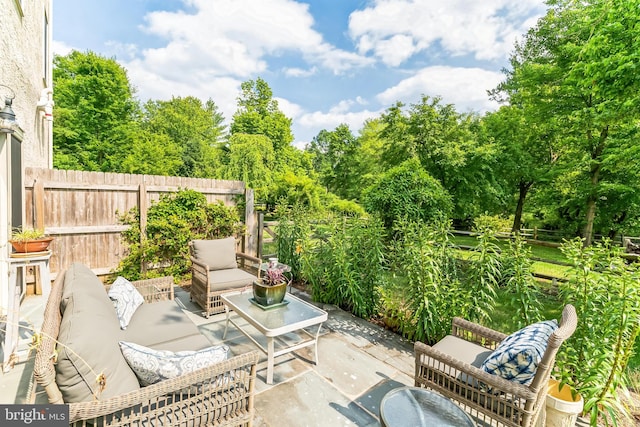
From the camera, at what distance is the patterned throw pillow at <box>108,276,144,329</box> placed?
258cm

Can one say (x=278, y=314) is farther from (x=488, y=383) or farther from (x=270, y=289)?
(x=488, y=383)

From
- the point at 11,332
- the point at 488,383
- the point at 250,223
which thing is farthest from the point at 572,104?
the point at 11,332

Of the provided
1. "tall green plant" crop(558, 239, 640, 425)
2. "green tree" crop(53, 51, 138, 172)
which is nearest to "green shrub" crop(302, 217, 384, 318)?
"tall green plant" crop(558, 239, 640, 425)

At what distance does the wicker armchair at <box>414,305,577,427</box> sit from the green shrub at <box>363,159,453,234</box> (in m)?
4.67

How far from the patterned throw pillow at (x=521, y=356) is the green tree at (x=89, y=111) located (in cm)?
1730

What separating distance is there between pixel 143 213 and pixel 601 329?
607 centimetres

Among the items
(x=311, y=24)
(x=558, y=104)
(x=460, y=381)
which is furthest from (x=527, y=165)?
(x=460, y=381)

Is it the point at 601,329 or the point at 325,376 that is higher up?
the point at 601,329

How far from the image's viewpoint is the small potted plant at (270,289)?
3.07m

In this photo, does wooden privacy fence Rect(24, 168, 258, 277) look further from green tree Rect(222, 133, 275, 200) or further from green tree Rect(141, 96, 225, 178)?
green tree Rect(141, 96, 225, 178)

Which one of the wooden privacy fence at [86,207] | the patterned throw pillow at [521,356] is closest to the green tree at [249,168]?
the wooden privacy fence at [86,207]

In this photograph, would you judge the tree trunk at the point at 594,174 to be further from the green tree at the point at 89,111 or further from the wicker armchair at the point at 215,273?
the green tree at the point at 89,111

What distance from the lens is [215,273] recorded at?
429 centimetres

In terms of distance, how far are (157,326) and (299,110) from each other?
20.7 meters
